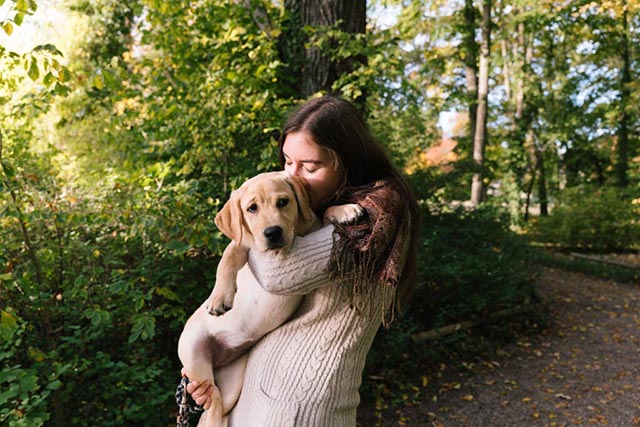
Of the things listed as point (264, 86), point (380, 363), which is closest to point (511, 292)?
point (380, 363)

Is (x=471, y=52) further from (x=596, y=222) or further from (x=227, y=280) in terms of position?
(x=227, y=280)

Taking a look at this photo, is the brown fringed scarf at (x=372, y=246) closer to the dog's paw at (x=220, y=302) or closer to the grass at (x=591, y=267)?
the dog's paw at (x=220, y=302)

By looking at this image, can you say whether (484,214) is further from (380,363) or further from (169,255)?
(169,255)

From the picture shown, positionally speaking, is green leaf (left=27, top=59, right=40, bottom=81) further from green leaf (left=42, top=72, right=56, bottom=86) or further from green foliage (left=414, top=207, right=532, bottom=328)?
green foliage (left=414, top=207, right=532, bottom=328)

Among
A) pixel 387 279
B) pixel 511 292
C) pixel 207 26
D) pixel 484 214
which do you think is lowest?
A: pixel 511 292

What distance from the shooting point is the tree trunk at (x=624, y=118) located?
728 inches

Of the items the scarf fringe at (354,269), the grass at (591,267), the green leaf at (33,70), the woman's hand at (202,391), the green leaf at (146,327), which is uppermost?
the green leaf at (33,70)

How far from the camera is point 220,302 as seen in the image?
1.75 meters

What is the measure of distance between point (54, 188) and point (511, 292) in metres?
6.15

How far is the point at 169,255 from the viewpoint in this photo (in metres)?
4.11

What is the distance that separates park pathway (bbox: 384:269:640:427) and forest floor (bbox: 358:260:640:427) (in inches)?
0.4

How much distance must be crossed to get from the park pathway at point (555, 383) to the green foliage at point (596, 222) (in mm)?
6154

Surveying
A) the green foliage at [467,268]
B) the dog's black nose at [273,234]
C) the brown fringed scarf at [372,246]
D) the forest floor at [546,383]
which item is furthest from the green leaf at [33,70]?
the green foliage at [467,268]

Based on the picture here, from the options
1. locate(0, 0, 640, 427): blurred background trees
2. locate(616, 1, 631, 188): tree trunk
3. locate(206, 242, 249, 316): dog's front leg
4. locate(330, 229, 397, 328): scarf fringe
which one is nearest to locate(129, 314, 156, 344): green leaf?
locate(0, 0, 640, 427): blurred background trees
